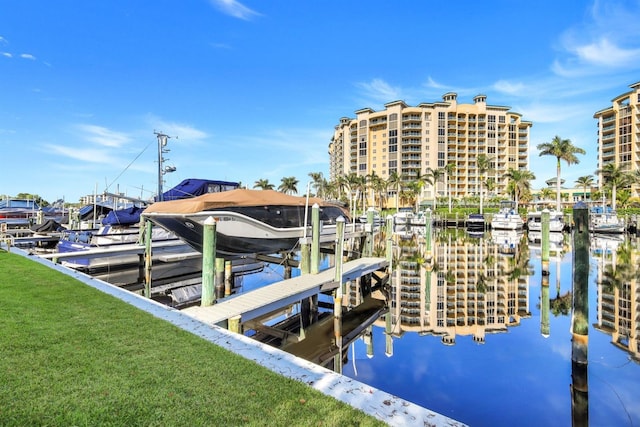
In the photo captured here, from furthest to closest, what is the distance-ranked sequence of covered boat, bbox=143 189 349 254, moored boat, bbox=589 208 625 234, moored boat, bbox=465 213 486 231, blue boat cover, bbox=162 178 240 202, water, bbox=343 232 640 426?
moored boat, bbox=465 213 486 231, moored boat, bbox=589 208 625 234, blue boat cover, bbox=162 178 240 202, covered boat, bbox=143 189 349 254, water, bbox=343 232 640 426

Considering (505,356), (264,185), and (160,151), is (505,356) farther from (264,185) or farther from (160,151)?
(264,185)

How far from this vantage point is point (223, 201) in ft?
37.4

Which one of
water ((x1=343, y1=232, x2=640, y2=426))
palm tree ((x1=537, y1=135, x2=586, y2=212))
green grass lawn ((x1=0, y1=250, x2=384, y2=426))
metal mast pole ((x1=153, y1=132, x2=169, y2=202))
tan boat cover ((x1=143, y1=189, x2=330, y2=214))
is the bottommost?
water ((x1=343, y1=232, x2=640, y2=426))

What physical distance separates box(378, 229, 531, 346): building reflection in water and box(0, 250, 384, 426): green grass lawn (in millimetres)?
6485

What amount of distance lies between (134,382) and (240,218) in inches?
321

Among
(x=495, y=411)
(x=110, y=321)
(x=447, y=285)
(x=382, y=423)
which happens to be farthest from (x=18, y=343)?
(x=447, y=285)

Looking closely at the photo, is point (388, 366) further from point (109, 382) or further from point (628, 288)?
point (628, 288)

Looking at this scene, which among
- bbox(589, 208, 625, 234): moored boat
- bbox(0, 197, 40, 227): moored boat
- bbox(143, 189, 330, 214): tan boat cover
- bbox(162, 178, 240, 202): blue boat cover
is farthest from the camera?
bbox(589, 208, 625, 234): moored boat

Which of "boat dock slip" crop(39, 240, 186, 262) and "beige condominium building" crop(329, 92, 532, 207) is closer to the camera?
"boat dock slip" crop(39, 240, 186, 262)

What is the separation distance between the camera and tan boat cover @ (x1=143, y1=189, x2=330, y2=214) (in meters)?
10.9

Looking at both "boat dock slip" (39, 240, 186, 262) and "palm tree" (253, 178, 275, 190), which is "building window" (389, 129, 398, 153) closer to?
"palm tree" (253, 178, 275, 190)

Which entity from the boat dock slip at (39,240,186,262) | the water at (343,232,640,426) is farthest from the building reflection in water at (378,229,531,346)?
the boat dock slip at (39,240,186,262)

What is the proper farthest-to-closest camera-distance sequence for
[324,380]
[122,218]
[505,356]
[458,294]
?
[122,218] < [458,294] < [505,356] < [324,380]

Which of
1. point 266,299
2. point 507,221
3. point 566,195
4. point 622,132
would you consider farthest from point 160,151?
point 622,132
